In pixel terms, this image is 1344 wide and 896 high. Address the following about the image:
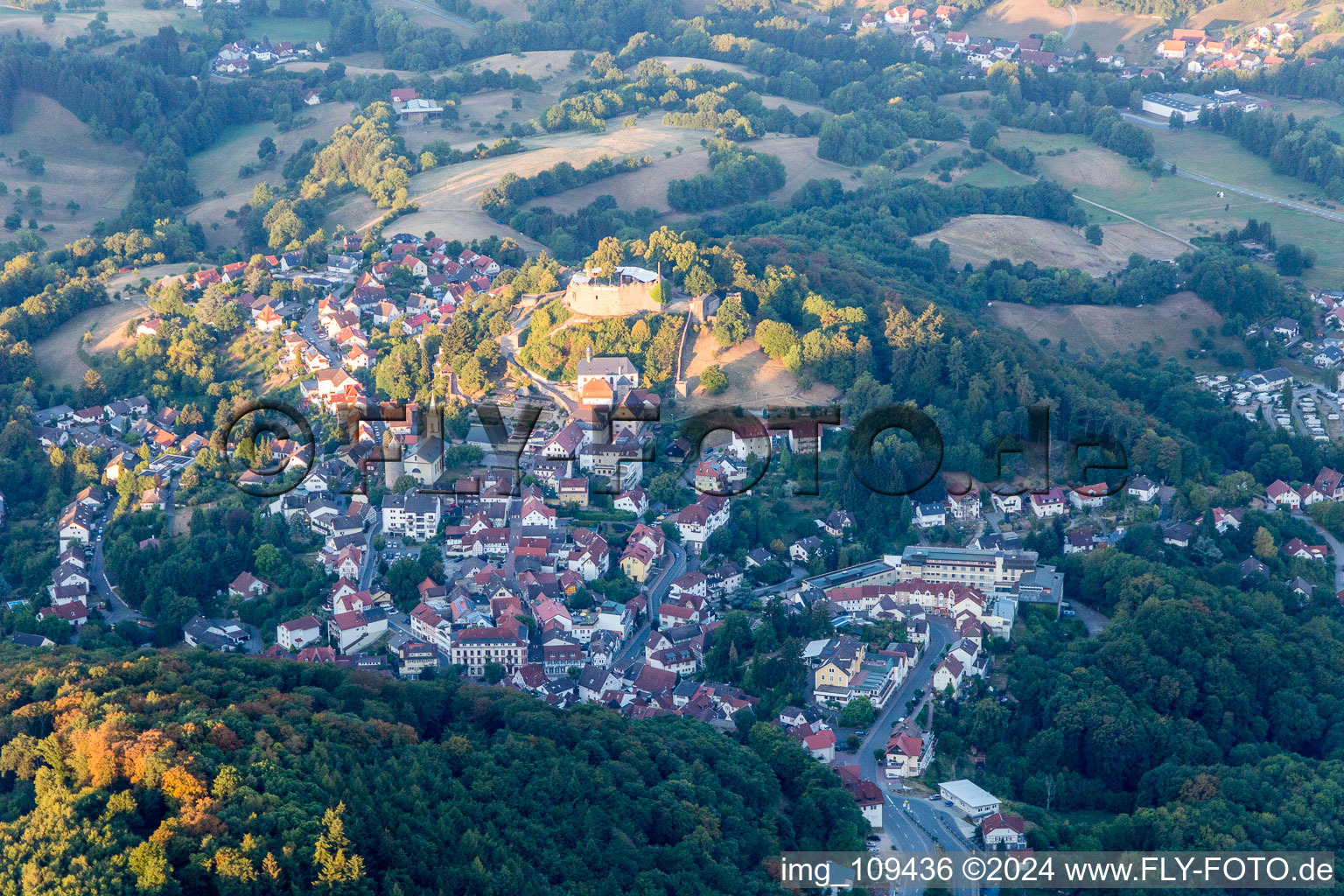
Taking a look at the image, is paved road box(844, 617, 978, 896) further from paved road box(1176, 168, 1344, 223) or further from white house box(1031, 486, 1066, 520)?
paved road box(1176, 168, 1344, 223)

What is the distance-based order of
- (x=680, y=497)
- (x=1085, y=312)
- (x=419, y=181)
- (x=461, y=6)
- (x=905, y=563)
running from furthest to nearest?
(x=461, y=6), (x=419, y=181), (x=1085, y=312), (x=680, y=497), (x=905, y=563)

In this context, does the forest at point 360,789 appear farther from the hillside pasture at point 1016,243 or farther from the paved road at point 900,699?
the hillside pasture at point 1016,243

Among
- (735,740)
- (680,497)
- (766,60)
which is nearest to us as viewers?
(735,740)

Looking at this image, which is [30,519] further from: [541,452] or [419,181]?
[419,181]

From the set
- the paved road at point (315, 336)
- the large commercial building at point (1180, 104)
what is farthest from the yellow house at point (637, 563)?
the large commercial building at point (1180, 104)

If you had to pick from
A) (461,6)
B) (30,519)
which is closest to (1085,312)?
(30,519)

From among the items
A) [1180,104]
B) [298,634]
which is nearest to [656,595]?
[298,634]
